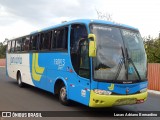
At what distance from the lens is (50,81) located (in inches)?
485

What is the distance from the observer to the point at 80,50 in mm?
9688

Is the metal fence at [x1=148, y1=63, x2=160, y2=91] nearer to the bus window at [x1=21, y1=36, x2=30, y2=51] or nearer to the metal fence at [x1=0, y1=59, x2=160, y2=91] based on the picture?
the metal fence at [x1=0, y1=59, x2=160, y2=91]

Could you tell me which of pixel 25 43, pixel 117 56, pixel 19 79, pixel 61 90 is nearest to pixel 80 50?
pixel 117 56

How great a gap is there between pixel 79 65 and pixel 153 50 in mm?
15272

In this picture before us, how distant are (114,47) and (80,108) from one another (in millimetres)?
2750

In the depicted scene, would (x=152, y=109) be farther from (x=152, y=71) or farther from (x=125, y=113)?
(x=152, y=71)

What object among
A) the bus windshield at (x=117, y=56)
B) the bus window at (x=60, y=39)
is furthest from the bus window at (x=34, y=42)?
the bus windshield at (x=117, y=56)

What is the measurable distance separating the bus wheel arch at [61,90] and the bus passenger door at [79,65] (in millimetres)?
592

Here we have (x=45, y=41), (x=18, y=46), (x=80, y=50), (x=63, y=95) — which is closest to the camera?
(x=80, y=50)

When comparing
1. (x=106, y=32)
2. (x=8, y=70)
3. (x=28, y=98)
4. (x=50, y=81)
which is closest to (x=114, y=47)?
(x=106, y=32)

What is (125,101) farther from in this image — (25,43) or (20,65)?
(20,65)

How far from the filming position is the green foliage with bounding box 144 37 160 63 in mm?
23509

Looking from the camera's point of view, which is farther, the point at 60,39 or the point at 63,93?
the point at 60,39

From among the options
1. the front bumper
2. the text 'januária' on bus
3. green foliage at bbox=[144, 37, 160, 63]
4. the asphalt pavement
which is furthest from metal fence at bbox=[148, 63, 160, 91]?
the front bumper
